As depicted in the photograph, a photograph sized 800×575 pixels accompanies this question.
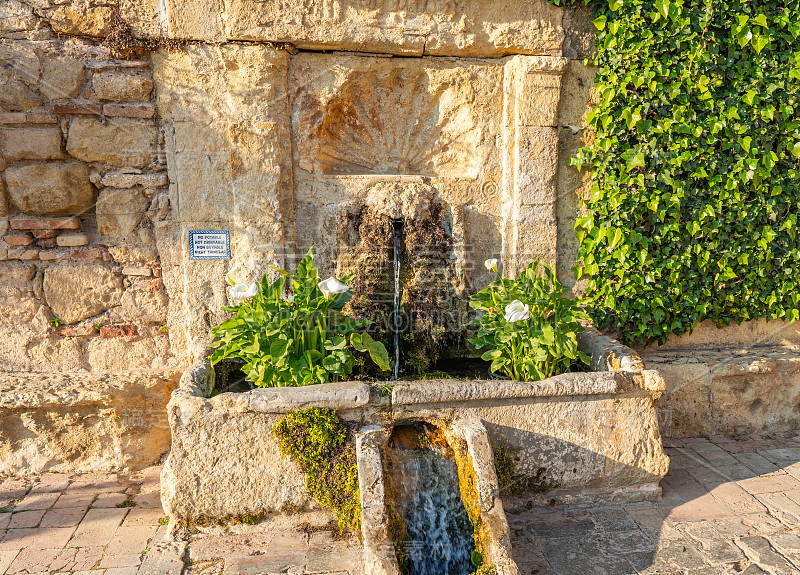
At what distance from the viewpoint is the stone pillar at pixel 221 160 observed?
3219mm

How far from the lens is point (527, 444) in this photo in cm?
276

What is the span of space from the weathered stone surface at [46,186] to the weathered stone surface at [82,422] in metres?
1.01

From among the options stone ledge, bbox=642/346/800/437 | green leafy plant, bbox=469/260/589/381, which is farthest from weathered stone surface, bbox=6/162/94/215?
stone ledge, bbox=642/346/800/437

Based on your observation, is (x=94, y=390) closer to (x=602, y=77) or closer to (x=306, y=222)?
(x=306, y=222)

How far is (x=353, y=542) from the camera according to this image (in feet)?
8.28

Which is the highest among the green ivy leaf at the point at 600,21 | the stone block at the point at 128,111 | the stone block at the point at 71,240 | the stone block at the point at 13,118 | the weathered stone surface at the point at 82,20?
the green ivy leaf at the point at 600,21

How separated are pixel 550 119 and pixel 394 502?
8.20 feet

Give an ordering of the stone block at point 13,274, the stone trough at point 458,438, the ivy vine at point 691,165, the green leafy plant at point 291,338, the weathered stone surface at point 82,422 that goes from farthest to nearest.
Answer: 1. the ivy vine at point 691,165
2. the stone block at point 13,274
3. the weathered stone surface at point 82,422
4. the green leafy plant at point 291,338
5. the stone trough at point 458,438

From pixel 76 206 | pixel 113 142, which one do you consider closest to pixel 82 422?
pixel 76 206

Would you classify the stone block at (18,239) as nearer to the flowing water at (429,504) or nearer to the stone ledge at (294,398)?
the stone ledge at (294,398)

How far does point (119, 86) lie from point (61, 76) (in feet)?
1.03

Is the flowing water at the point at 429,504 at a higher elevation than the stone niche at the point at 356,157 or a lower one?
lower

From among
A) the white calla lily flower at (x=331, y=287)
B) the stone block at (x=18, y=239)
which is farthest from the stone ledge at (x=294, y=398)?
the stone block at (x=18, y=239)

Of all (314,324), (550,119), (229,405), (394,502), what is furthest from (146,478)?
(550,119)
